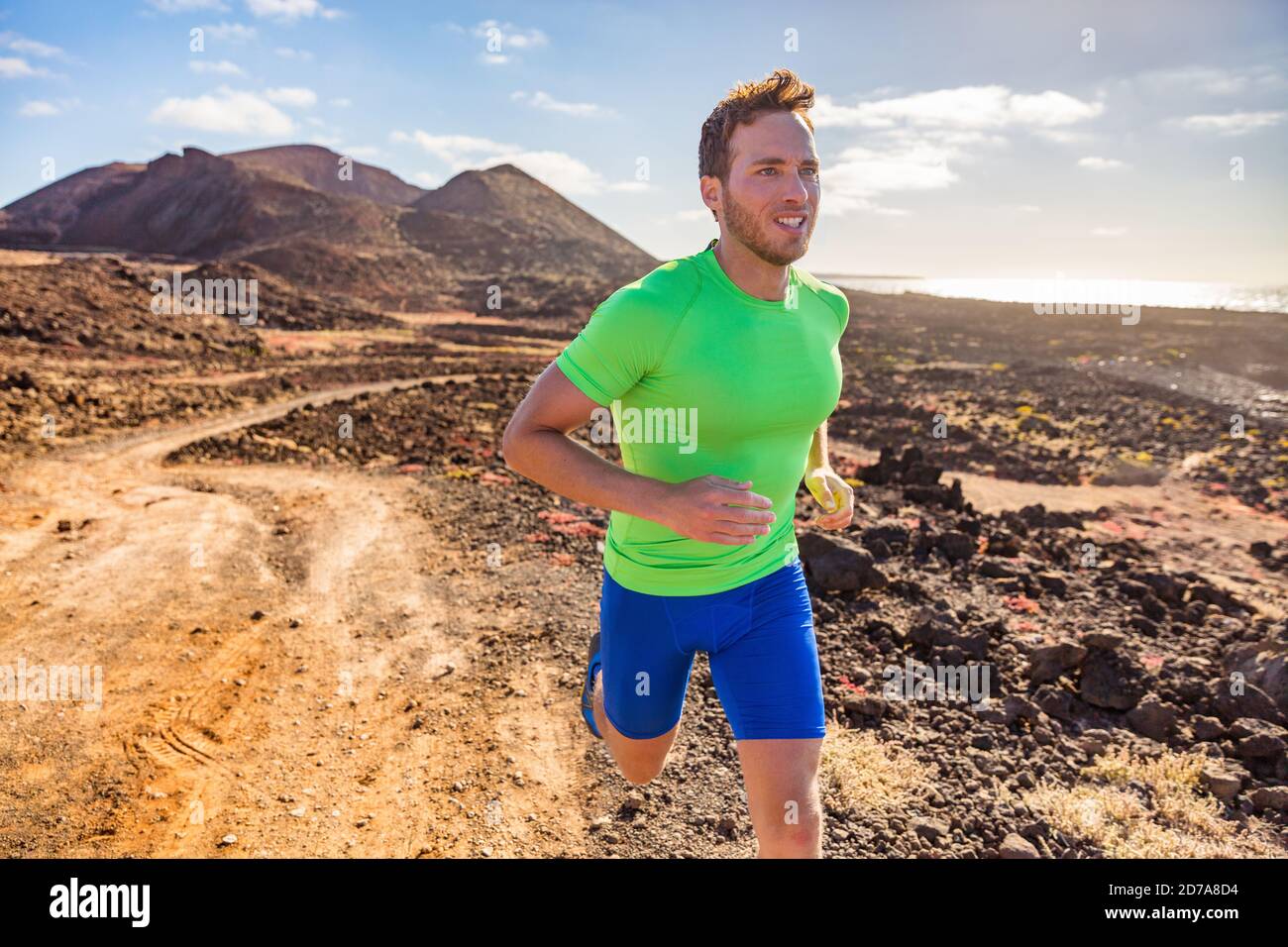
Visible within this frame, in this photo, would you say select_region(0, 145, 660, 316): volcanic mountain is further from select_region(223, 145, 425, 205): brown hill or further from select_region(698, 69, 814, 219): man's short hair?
select_region(698, 69, 814, 219): man's short hair

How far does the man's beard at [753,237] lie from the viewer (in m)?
2.50

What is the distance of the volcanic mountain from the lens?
52.8 metres

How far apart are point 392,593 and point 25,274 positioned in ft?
96.9

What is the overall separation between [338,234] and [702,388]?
7538 centimetres

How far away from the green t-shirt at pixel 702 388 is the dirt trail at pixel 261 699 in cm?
187

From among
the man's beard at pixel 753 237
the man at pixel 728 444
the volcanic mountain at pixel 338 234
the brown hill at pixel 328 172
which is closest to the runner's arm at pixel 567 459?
the man at pixel 728 444

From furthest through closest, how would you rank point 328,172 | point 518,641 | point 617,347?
point 328,172 → point 518,641 → point 617,347

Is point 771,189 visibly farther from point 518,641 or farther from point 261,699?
point 261,699

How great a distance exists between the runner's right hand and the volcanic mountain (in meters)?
44.0

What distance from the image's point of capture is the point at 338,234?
229 feet

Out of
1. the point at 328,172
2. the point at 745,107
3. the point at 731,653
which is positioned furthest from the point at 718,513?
the point at 328,172

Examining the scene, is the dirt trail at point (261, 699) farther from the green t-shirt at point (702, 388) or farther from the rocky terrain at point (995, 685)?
the green t-shirt at point (702, 388)
